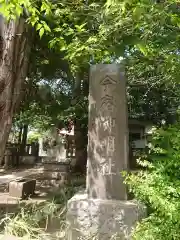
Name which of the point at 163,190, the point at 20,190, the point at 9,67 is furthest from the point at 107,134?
the point at 20,190

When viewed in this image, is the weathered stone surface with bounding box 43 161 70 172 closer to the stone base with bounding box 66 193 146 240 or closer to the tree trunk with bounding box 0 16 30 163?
the tree trunk with bounding box 0 16 30 163

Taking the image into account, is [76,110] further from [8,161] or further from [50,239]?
[8,161]

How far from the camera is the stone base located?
3.89m

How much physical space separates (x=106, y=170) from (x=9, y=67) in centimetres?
230

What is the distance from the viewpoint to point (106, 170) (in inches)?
166

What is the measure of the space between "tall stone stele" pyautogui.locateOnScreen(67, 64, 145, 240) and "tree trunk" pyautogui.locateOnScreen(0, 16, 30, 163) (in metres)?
1.30

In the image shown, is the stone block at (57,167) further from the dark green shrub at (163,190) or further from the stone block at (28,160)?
the stone block at (28,160)

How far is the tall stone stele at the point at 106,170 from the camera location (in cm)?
392

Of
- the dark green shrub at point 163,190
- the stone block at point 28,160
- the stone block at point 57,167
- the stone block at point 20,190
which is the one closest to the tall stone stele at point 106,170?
the dark green shrub at point 163,190

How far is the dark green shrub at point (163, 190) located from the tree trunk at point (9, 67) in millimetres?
2287

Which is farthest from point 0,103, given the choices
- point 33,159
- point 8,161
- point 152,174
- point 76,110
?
point 33,159

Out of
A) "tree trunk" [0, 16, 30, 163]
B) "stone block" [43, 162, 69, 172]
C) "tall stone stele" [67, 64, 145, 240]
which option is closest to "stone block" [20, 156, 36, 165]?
"stone block" [43, 162, 69, 172]

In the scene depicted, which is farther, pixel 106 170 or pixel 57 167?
pixel 57 167

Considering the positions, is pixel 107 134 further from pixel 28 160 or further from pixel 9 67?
pixel 28 160
